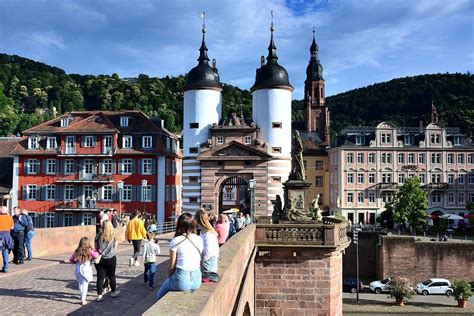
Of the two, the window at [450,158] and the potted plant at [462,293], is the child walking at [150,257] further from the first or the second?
the window at [450,158]

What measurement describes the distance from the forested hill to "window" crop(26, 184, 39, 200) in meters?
44.7

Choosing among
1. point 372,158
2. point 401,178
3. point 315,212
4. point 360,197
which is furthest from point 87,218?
point 401,178

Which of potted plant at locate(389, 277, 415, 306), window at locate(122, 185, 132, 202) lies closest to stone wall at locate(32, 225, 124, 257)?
window at locate(122, 185, 132, 202)

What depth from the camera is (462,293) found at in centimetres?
3278

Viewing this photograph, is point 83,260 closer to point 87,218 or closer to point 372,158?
point 87,218

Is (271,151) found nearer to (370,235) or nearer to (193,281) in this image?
(370,235)

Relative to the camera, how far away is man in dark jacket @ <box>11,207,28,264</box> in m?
14.2

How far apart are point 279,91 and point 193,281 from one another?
35.0 metres

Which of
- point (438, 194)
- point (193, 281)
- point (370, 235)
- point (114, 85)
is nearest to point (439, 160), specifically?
point (438, 194)

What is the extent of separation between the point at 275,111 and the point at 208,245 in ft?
109

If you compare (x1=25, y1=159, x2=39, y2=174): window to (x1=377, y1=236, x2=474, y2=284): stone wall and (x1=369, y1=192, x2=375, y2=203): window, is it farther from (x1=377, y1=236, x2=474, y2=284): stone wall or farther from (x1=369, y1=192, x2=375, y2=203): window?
(x1=369, y1=192, x2=375, y2=203): window

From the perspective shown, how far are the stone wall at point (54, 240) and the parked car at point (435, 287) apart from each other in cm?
2706

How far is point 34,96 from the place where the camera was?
120750mm

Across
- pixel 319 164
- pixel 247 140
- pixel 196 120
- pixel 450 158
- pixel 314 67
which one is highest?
pixel 314 67
